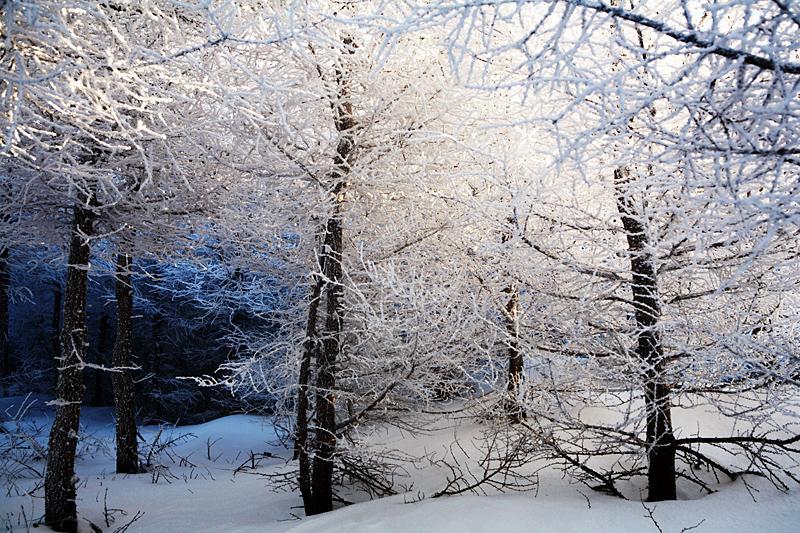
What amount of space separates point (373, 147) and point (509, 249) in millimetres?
1752

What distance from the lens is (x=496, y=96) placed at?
20.1 feet

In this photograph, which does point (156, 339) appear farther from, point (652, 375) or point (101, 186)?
point (652, 375)

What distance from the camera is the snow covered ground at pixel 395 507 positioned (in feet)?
13.5

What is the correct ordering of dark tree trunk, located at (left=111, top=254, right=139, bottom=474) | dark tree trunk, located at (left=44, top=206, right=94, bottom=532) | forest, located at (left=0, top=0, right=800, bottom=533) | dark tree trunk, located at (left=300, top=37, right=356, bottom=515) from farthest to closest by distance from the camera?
1. dark tree trunk, located at (left=111, top=254, right=139, bottom=474)
2. dark tree trunk, located at (left=44, top=206, right=94, bottom=532)
3. dark tree trunk, located at (left=300, top=37, right=356, bottom=515)
4. forest, located at (left=0, top=0, right=800, bottom=533)

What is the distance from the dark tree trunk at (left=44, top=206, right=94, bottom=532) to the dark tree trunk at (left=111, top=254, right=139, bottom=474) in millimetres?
2606

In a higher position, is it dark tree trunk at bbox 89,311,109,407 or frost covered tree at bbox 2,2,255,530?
frost covered tree at bbox 2,2,255,530

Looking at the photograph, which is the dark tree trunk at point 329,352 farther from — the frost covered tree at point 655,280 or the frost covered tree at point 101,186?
the frost covered tree at point 655,280

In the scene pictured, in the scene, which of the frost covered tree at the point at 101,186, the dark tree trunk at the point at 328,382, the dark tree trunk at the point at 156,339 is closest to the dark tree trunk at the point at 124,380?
the frost covered tree at the point at 101,186

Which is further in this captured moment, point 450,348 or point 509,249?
point 450,348

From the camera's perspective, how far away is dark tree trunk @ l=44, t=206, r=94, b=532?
5750 millimetres

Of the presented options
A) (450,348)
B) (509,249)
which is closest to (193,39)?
(509,249)

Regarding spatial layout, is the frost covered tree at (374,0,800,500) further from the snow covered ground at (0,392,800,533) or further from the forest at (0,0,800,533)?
the snow covered ground at (0,392,800,533)

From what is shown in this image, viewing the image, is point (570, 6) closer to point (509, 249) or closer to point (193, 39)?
point (509, 249)

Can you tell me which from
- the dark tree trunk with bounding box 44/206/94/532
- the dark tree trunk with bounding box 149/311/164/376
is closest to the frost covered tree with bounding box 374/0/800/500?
the dark tree trunk with bounding box 44/206/94/532
